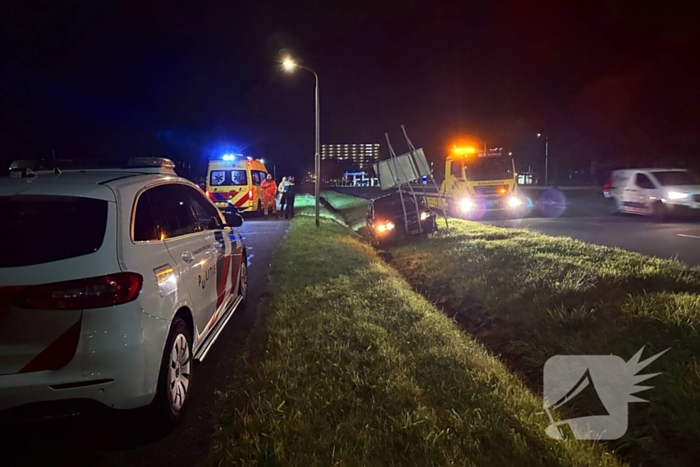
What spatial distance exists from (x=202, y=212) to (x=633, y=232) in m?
12.1

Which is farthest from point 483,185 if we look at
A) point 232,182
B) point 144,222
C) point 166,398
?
point 166,398

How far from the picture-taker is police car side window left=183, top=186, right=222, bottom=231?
507 cm

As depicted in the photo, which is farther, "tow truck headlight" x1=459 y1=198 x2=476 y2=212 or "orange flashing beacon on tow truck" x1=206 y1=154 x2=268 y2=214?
"orange flashing beacon on tow truck" x1=206 y1=154 x2=268 y2=214

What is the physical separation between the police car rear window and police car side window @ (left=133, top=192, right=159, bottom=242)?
0.88 feet

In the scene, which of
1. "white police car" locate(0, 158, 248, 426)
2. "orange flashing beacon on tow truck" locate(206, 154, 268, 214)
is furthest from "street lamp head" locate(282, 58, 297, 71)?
"white police car" locate(0, 158, 248, 426)

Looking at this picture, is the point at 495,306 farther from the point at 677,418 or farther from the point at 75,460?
the point at 75,460

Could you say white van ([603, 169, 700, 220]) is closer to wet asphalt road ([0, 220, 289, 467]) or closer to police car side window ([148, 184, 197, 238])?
police car side window ([148, 184, 197, 238])

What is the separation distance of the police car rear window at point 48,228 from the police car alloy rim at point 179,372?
98 centimetres

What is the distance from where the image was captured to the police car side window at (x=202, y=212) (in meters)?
5.07

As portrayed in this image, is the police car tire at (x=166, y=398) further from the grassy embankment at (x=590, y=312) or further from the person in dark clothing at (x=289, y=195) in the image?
the person in dark clothing at (x=289, y=195)

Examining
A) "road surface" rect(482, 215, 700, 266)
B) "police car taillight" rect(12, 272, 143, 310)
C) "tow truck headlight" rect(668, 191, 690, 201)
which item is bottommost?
"road surface" rect(482, 215, 700, 266)

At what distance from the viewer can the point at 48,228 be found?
318 centimetres

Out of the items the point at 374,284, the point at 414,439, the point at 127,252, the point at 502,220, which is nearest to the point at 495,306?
the point at 374,284

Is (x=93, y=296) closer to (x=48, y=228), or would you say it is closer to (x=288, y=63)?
(x=48, y=228)
